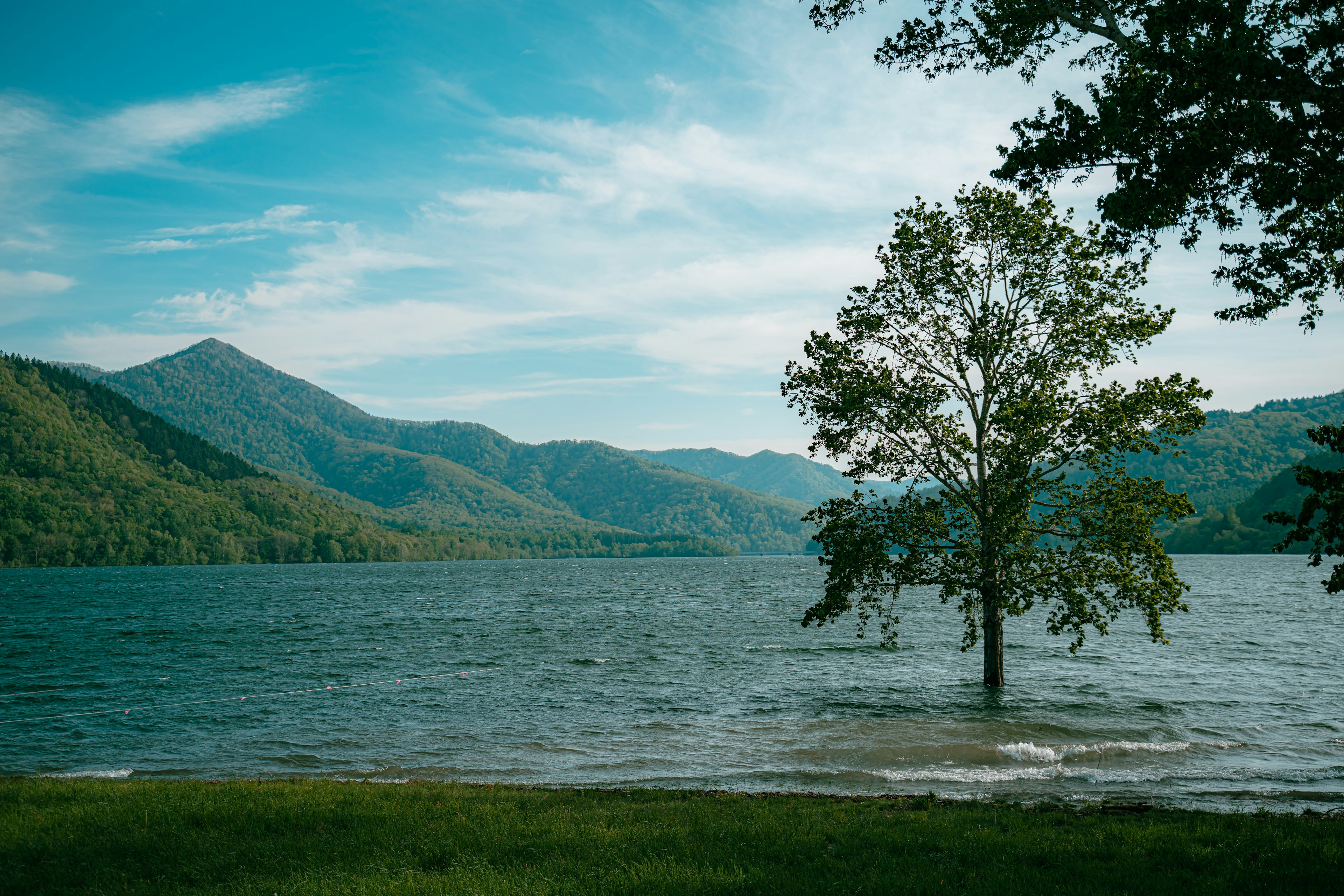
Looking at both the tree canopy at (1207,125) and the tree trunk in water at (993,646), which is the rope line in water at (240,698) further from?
the tree canopy at (1207,125)

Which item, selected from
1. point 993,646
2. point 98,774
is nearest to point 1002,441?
point 993,646

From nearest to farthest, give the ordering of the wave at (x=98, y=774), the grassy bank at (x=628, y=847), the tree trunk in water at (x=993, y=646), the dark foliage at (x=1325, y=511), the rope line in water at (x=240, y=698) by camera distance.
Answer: the grassy bank at (x=628, y=847) → the dark foliage at (x=1325, y=511) → the wave at (x=98, y=774) → the tree trunk in water at (x=993, y=646) → the rope line in water at (x=240, y=698)

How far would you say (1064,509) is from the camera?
24141mm

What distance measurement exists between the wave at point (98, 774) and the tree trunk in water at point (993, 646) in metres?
25.8

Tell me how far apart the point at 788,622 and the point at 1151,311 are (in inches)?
1994

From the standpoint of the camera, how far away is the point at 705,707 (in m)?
29.7

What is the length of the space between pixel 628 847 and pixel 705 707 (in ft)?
63.2

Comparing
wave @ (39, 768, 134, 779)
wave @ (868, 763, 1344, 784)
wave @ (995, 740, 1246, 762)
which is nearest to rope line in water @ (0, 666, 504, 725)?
wave @ (39, 768, 134, 779)

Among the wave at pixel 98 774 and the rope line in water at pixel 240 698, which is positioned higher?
the wave at pixel 98 774

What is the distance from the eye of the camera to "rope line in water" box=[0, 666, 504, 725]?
2998cm

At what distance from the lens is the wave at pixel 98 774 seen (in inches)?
796

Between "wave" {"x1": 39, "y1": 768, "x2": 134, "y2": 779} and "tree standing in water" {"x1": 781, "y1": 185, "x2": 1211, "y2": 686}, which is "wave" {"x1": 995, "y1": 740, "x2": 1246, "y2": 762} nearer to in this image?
"tree standing in water" {"x1": 781, "y1": 185, "x2": 1211, "y2": 686}

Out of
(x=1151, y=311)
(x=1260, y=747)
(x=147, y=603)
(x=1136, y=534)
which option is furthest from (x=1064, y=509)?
(x=147, y=603)

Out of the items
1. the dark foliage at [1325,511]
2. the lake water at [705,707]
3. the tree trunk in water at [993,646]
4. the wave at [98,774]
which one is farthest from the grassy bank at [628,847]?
the tree trunk in water at [993,646]
